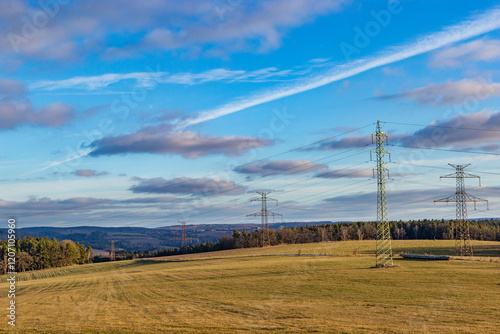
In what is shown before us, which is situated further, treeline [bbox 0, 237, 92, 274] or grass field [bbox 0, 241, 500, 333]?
treeline [bbox 0, 237, 92, 274]

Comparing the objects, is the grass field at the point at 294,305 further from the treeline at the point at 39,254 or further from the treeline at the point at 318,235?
the treeline at the point at 39,254

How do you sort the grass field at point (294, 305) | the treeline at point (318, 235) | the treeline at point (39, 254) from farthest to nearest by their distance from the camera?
the treeline at point (318, 235) → the treeline at point (39, 254) → the grass field at point (294, 305)

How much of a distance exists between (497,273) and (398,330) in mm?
34818

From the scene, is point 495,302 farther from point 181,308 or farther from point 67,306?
point 67,306

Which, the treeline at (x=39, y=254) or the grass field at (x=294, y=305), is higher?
the grass field at (x=294, y=305)

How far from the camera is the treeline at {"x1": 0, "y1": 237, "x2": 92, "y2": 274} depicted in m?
147

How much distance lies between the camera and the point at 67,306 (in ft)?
140

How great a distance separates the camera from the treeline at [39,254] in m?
147

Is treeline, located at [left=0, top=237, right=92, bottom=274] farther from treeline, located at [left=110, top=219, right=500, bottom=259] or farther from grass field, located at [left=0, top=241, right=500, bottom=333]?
grass field, located at [left=0, top=241, right=500, bottom=333]

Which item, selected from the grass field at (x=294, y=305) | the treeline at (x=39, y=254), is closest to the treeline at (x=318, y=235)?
the treeline at (x=39, y=254)

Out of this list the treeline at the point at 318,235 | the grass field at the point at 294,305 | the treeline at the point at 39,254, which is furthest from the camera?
the treeline at the point at 318,235

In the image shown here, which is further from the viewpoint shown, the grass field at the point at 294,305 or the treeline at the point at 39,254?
the treeline at the point at 39,254

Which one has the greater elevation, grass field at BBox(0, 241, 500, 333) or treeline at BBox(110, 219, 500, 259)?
grass field at BBox(0, 241, 500, 333)

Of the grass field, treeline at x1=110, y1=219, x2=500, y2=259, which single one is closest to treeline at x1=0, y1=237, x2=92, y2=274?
treeline at x1=110, y1=219, x2=500, y2=259
